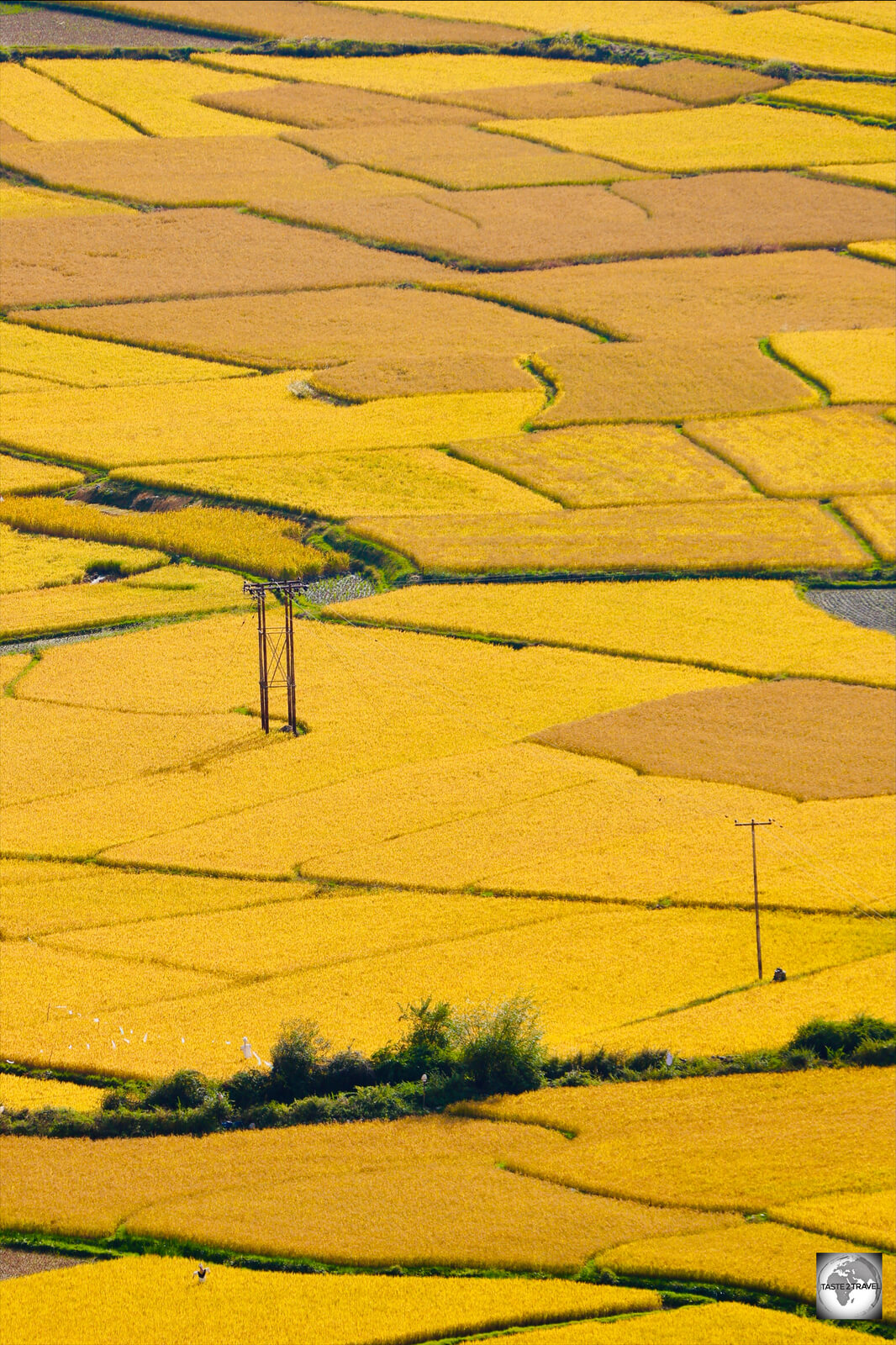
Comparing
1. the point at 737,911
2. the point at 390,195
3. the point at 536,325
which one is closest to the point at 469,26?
the point at 390,195

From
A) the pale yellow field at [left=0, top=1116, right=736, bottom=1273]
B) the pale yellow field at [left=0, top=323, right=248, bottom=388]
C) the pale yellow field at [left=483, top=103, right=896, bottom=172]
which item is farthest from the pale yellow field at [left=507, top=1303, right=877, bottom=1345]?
the pale yellow field at [left=483, top=103, right=896, bottom=172]

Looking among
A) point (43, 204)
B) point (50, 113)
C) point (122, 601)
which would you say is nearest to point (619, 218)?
point (43, 204)

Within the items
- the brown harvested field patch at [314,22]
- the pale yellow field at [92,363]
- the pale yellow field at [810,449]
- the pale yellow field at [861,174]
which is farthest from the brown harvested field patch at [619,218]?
the brown harvested field patch at [314,22]

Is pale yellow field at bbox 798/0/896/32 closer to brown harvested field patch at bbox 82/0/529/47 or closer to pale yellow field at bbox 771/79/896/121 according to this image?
pale yellow field at bbox 771/79/896/121

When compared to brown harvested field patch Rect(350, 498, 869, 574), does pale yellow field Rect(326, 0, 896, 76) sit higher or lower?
higher

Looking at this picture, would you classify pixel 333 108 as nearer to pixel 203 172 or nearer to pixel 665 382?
pixel 203 172

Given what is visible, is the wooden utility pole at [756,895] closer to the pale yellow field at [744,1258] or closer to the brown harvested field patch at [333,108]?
the pale yellow field at [744,1258]

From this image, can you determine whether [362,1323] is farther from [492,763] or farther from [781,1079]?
[492,763]
